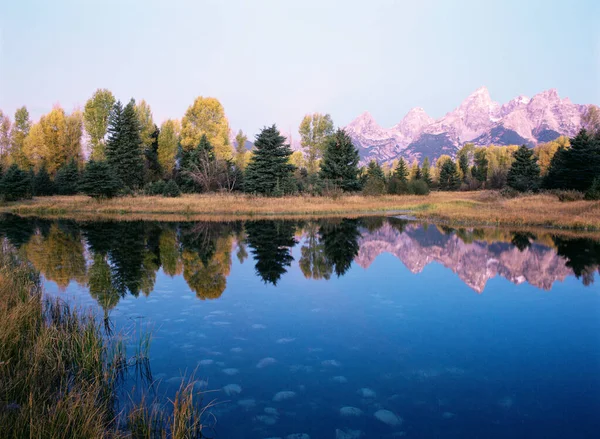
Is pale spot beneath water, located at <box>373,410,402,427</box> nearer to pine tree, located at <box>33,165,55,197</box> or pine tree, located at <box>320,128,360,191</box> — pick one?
pine tree, located at <box>320,128,360,191</box>

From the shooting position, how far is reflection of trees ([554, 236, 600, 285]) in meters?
11.8

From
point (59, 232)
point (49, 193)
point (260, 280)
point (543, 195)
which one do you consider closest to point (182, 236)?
point (59, 232)

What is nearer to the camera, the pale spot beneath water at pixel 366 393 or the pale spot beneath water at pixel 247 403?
the pale spot beneath water at pixel 247 403

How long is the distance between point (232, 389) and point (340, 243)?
12.5 meters

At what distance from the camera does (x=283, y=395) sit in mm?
5035

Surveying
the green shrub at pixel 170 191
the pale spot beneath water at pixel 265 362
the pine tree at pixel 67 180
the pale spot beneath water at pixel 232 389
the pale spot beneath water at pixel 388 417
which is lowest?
the pale spot beneath water at pixel 388 417

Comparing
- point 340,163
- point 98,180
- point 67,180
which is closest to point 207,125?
point 67,180

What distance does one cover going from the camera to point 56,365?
207 inches

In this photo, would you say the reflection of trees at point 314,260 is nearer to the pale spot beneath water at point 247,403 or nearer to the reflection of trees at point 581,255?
the pale spot beneath water at point 247,403

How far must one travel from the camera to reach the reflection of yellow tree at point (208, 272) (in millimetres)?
10305

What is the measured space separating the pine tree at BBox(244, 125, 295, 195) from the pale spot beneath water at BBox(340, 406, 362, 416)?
33.8 metres

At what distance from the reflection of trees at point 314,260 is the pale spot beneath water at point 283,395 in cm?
664

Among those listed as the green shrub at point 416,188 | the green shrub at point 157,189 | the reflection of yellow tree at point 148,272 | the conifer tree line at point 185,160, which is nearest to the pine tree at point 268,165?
the conifer tree line at point 185,160

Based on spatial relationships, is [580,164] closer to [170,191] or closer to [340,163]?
[340,163]
